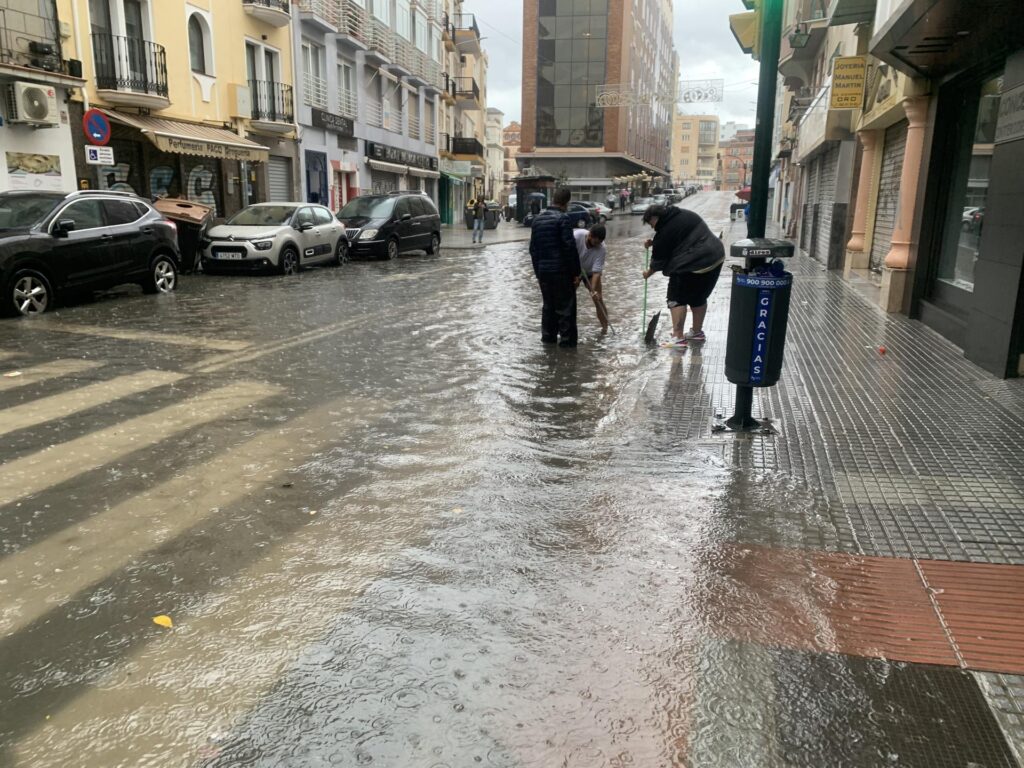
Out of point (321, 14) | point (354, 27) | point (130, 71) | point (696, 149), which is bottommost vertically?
point (130, 71)

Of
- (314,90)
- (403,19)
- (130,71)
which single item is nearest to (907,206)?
(130,71)

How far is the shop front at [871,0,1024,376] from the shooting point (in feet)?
23.2

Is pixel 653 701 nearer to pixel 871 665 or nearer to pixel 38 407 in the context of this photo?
pixel 871 665

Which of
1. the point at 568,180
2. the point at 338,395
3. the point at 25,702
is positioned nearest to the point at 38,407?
the point at 338,395

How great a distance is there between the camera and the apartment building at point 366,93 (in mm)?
28312

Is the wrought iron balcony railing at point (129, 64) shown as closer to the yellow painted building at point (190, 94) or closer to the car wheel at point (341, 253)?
the yellow painted building at point (190, 94)

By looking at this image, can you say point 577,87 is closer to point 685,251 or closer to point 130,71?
point 130,71

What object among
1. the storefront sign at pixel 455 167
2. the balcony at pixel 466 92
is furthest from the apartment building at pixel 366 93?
the balcony at pixel 466 92

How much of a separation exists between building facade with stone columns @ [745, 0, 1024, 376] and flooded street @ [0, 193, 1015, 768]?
3.02 metres

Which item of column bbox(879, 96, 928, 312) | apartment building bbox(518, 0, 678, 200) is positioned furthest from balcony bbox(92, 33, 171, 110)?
apartment building bbox(518, 0, 678, 200)

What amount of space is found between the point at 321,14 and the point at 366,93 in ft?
18.7

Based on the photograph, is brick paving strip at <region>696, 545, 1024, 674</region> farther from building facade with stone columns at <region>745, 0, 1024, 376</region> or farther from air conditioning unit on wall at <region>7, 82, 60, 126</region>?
air conditioning unit on wall at <region>7, 82, 60, 126</region>

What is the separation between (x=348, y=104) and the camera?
104 feet

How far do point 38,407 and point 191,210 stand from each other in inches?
450
